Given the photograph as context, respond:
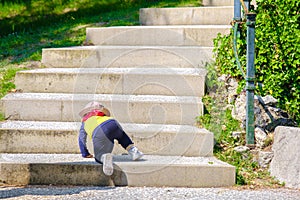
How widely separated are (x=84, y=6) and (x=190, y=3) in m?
1.99

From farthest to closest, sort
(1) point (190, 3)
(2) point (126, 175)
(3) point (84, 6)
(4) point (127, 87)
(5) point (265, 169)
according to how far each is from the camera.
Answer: (3) point (84, 6)
(1) point (190, 3)
(4) point (127, 87)
(5) point (265, 169)
(2) point (126, 175)

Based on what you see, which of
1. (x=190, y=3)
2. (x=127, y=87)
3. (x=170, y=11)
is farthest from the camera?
(x=190, y=3)

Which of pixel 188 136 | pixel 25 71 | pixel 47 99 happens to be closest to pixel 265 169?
pixel 188 136

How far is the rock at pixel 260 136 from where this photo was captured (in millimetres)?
5887

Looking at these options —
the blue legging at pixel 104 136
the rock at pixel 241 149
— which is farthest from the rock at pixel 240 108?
the blue legging at pixel 104 136

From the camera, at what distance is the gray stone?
5316mm

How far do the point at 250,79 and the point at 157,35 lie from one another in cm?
228

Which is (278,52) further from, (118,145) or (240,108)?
(118,145)

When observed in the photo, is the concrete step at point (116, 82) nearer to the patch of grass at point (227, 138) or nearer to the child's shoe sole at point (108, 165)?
the patch of grass at point (227, 138)

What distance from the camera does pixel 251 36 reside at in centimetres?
591

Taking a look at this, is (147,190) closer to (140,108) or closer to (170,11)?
(140,108)

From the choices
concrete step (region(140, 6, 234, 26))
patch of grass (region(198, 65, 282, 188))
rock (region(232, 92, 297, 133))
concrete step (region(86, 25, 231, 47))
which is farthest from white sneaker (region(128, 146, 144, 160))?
concrete step (region(140, 6, 234, 26))

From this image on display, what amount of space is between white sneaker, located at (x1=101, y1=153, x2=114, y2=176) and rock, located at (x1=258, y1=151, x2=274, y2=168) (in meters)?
1.47

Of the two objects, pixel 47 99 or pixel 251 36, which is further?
pixel 47 99
